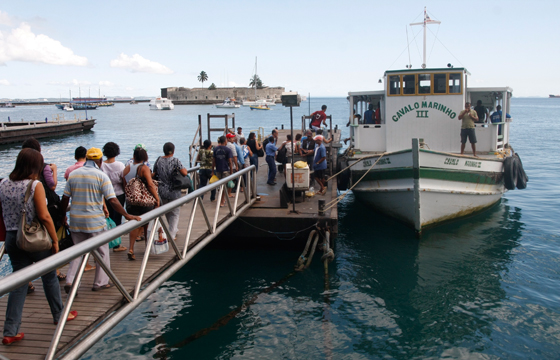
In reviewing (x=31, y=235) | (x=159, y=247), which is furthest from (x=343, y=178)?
(x=31, y=235)

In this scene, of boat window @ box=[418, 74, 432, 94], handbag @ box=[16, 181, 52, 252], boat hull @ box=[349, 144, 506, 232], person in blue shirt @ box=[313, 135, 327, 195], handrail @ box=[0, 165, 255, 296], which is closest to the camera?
handrail @ box=[0, 165, 255, 296]

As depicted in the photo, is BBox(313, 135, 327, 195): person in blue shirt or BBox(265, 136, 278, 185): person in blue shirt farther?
BBox(265, 136, 278, 185): person in blue shirt

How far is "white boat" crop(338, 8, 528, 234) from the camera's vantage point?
40.1 feet

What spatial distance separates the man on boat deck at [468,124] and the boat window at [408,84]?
1.64 m

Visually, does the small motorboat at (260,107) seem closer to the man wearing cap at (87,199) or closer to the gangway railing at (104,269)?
the gangway railing at (104,269)

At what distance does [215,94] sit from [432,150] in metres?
156

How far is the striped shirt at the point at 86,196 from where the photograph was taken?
498cm

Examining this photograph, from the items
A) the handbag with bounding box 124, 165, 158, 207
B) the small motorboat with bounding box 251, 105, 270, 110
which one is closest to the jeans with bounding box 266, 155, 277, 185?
the handbag with bounding box 124, 165, 158, 207

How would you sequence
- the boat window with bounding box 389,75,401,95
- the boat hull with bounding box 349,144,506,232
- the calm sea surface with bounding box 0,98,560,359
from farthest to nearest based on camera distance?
the boat window with bounding box 389,75,401,95 → the boat hull with bounding box 349,144,506,232 → the calm sea surface with bounding box 0,98,560,359

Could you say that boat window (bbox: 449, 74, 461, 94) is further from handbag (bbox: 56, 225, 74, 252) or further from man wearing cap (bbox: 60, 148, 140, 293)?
handbag (bbox: 56, 225, 74, 252)

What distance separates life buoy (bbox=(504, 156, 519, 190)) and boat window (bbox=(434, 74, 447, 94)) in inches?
115

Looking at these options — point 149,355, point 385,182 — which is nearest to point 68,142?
point 385,182

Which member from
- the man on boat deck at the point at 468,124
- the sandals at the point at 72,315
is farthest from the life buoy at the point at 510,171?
the sandals at the point at 72,315

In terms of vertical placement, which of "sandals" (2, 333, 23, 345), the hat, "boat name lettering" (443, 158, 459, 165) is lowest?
"sandals" (2, 333, 23, 345)
